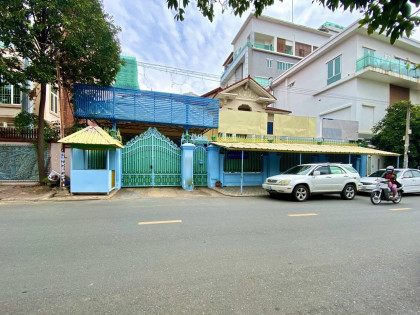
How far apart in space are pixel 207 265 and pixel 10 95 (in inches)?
768

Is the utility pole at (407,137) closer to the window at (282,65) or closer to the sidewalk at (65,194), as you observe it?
the sidewalk at (65,194)


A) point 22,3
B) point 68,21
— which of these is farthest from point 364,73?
point 22,3

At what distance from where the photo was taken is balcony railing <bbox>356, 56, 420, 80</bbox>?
1781 centimetres

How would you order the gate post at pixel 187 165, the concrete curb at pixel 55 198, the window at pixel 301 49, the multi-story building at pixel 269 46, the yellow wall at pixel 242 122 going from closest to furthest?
1. the concrete curb at pixel 55 198
2. the gate post at pixel 187 165
3. the yellow wall at pixel 242 122
4. the multi-story building at pixel 269 46
5. the window at pixel 301 49

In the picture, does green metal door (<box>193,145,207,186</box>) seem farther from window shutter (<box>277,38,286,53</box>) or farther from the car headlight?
window shutter (<box>277,38,286,53</box>)

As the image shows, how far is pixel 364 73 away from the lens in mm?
18016

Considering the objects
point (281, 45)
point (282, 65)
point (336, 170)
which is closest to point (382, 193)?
point (336, 170)

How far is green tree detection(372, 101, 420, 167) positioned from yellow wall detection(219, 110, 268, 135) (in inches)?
397

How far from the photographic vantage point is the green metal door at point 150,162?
12156 mm

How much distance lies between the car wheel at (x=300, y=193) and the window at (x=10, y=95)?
19.1 meters

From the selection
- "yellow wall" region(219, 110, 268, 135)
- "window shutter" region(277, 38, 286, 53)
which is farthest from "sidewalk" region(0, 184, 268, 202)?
"window shutter" region(277, 38, 286, 53)

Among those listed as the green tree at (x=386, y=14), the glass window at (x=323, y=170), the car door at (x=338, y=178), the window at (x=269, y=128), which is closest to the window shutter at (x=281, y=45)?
the window at (x=269, y=128)

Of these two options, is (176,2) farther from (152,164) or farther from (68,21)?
(152,164)

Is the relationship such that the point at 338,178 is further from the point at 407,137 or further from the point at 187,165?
the point at 407,137
